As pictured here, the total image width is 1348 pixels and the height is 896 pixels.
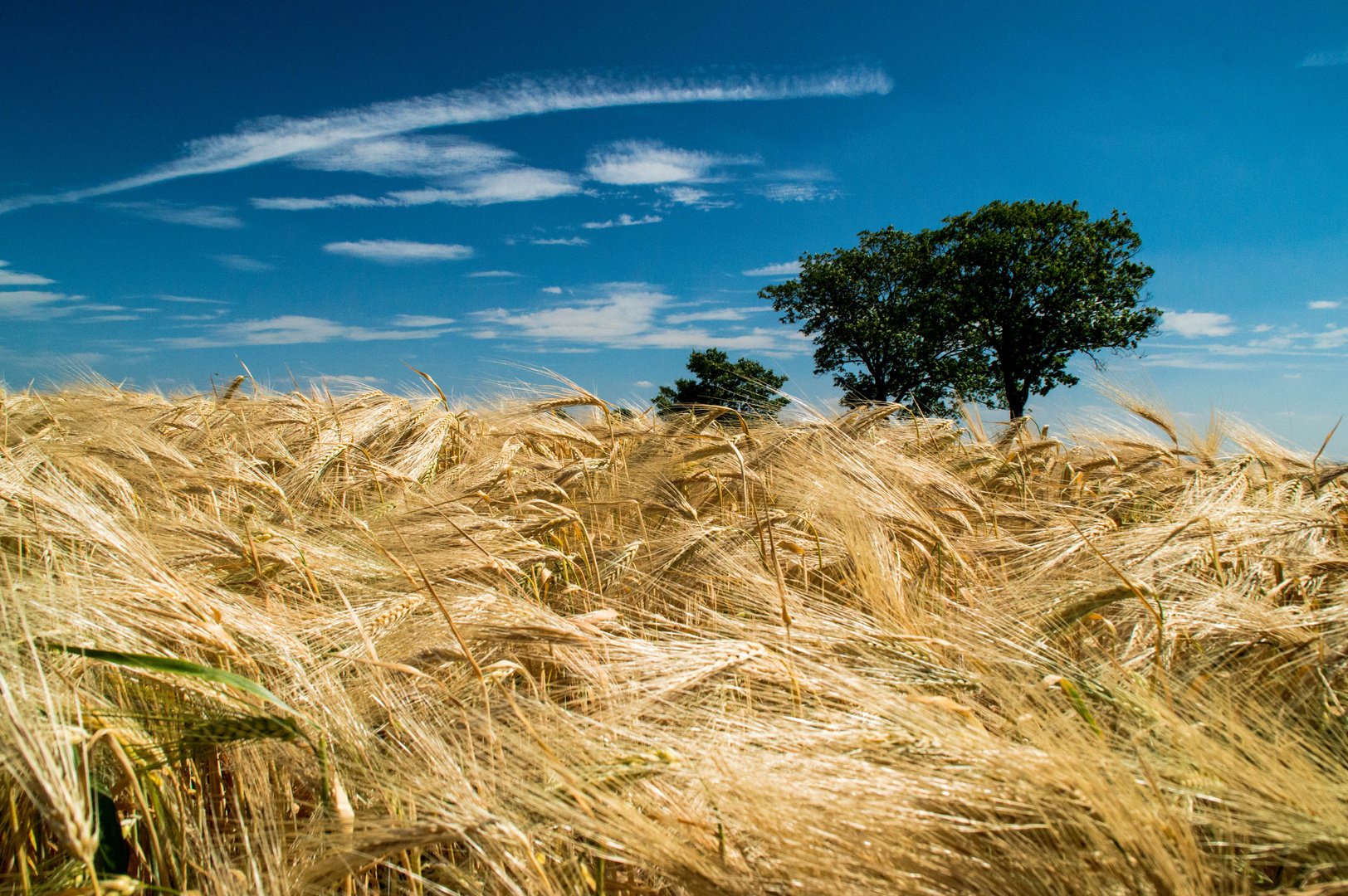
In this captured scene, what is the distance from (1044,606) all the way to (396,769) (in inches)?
46.4

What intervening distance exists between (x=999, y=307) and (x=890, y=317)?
3.34 meters

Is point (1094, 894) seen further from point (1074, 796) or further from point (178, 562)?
point (178, 562)

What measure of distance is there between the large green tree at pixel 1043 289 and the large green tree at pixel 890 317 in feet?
2.05

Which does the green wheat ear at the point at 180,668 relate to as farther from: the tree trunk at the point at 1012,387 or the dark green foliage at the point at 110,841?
the tree trunk at the point at 1012,387

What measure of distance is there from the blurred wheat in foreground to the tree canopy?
60.5 ft

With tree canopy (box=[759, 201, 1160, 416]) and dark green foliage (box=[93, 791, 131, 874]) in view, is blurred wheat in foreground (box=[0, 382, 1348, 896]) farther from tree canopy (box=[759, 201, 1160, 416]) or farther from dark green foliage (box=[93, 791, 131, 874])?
tree canopy (box=[759, 201, 1160, 416])

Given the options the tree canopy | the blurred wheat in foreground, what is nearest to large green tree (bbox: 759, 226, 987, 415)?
the tree canopy

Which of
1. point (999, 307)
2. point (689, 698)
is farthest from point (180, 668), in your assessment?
point (999, 307)

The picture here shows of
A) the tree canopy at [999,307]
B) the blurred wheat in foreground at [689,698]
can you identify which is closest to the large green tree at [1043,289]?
the tree canopy at [999,307]

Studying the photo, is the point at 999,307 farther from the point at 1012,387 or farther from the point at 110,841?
the point at 110,841

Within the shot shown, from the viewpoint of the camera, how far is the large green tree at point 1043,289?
19.7 meters

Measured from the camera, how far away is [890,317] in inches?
864

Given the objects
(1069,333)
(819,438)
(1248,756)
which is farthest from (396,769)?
(1069,333)

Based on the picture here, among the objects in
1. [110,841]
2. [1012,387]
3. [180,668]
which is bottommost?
[110,841]
